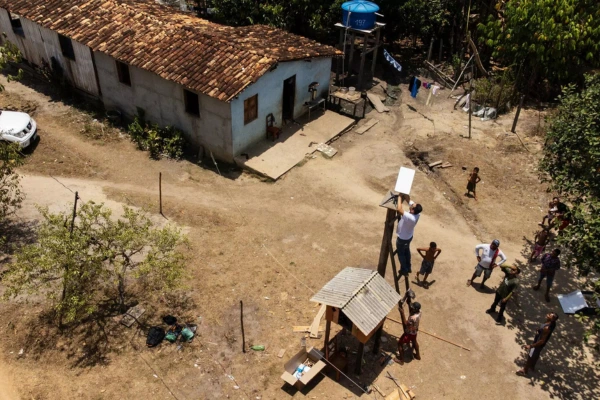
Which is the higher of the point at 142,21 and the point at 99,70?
the point at 142,21

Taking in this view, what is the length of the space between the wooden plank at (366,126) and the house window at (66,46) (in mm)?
11656

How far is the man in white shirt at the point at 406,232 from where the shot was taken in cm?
1120

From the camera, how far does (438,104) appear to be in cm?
2133

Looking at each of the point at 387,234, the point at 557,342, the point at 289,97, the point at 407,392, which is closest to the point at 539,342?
the point at 557,342

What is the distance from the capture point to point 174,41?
17125 mm

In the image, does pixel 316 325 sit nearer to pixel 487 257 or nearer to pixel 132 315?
pixel 132 315

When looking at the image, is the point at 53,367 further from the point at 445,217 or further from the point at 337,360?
→ the point at 445,217

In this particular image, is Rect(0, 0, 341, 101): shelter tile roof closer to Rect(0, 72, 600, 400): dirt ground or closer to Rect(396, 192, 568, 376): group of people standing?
Rect(0, 72, 600, 400): dirt ground

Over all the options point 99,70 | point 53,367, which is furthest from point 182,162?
point 53,367

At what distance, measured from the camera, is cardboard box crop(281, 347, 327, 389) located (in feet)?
32.1

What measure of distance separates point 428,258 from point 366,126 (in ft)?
28.2

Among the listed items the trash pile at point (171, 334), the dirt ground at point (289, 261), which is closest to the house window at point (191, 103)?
the dirt ground at point (289, 261)

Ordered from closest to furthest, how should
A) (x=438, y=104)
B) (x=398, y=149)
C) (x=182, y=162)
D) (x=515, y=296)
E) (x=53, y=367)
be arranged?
(x=53, y=367) < (x=515, y=296) < (x=182, y=162) < (x=398, y=149) < (x=438, y=104)

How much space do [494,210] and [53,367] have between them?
41.3ft
